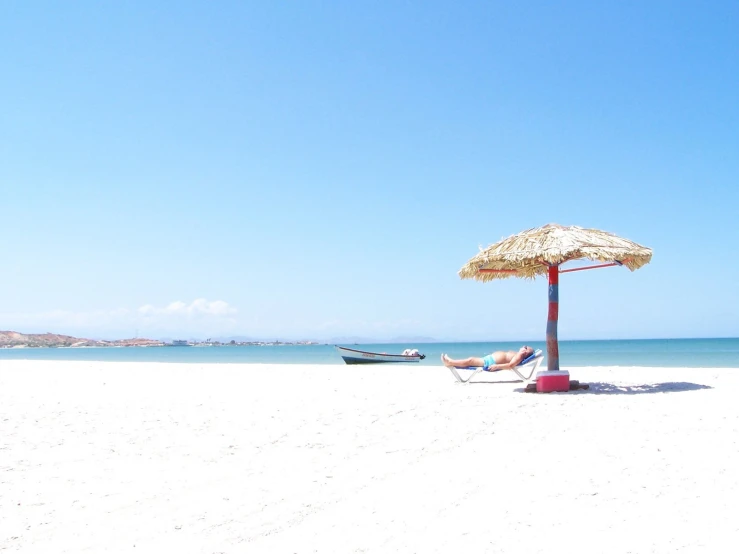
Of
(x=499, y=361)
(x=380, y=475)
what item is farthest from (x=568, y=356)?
(x=380, y=475)

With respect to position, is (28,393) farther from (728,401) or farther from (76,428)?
(728,401)

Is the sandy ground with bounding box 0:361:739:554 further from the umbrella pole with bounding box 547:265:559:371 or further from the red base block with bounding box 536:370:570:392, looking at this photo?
the umbrella pole with bounding box 547:265:559:371

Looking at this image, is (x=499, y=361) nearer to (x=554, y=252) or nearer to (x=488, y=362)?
(x=488, y=362)

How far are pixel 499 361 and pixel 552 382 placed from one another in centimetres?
164

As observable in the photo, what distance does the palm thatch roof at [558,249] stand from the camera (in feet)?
27.5

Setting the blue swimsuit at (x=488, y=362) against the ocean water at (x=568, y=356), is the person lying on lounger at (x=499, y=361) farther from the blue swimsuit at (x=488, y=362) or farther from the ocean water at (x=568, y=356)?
the ocean water at (x=568, y=356)

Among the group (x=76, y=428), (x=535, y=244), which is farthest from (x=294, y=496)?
(x=535, y=244)

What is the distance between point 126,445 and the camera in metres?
5.92

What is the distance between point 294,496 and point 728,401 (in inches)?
238

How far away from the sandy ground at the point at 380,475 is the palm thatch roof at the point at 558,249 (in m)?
2.02

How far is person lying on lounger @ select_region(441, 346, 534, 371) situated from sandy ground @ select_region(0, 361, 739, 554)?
1.57 m

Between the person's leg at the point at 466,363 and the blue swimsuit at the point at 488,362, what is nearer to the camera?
the blue swimsuit at the point at 488,362

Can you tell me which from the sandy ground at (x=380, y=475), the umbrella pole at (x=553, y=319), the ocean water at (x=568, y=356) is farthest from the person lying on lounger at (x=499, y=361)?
the ocean water at (x=568, y=356)

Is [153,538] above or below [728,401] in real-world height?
below
